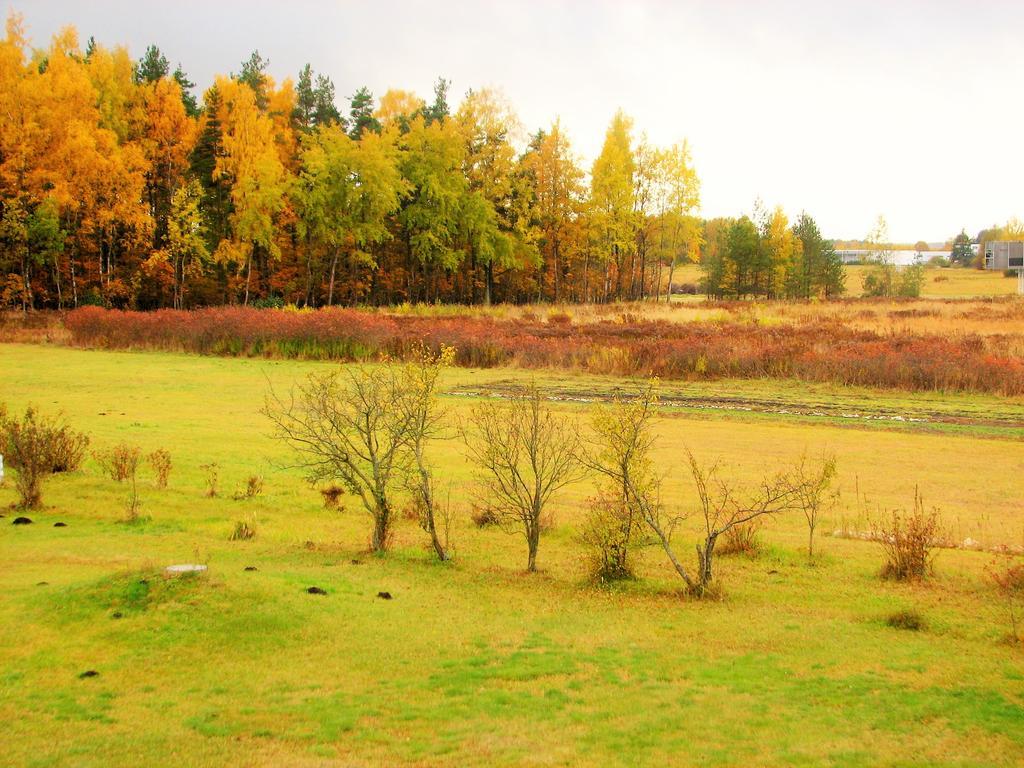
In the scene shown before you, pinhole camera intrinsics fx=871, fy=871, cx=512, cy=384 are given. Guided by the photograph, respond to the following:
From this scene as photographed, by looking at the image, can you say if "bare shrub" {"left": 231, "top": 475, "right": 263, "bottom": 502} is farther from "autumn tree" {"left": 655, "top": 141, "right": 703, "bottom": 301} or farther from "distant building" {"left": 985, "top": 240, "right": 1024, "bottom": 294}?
"distant building" {"left": 985, "top": 240, "right": 1024, "bottom": 294}

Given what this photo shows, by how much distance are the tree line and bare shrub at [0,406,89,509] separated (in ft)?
123

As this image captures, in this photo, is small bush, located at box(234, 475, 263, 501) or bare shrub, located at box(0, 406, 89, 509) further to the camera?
small bush, located at box(234, 475, 263, 501)

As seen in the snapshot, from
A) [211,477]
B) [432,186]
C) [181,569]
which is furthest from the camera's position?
[432,186]

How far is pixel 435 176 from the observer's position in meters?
58.2

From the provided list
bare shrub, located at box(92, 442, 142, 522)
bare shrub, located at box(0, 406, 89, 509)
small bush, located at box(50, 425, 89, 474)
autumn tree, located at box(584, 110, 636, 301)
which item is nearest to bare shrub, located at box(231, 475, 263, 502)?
bare shrub, located at box(92, 442, 142, 522)

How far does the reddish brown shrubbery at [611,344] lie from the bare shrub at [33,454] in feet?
53.2

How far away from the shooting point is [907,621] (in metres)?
8.30

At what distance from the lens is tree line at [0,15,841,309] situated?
157 feet

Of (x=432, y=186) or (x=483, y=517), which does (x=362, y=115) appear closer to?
(x=432, y=186)

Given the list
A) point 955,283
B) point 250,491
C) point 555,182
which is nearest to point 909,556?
point 250,491

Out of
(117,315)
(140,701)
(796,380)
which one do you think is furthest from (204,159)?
(140,701)

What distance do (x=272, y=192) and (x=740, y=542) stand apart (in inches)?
1872

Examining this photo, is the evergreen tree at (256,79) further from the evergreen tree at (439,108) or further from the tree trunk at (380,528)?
the tree trunk at (380,528)

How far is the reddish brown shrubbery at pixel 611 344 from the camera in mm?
29011
